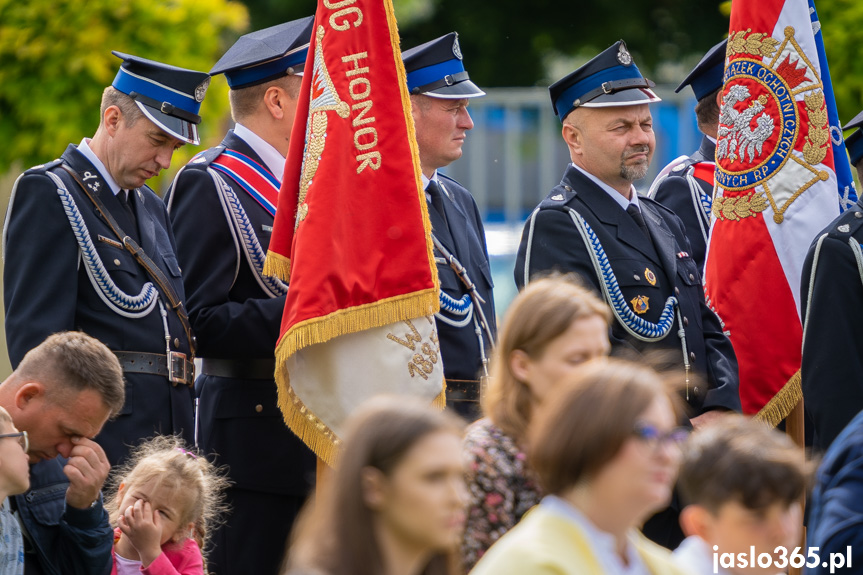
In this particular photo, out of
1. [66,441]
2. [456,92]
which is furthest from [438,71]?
[66,441]

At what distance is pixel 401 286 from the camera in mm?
4426

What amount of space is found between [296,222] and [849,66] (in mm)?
5224

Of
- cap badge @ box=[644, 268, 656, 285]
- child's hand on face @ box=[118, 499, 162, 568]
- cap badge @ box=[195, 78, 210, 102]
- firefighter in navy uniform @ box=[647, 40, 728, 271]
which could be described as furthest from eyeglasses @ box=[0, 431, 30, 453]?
firefighter in navy uniform @ box=[647, 40, 728, 271]

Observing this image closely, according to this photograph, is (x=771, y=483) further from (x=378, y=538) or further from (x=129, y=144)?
(x=129, y=144)

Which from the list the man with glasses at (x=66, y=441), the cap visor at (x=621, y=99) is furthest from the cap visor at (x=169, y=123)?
the cap visor at (x=621, y=99)

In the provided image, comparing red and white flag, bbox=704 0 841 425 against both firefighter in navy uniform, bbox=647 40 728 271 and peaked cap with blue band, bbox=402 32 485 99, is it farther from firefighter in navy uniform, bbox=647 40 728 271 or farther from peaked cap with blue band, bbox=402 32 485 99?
peaked cap with blue band, bbox=402 32 485 99

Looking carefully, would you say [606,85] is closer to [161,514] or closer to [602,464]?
[161,514]

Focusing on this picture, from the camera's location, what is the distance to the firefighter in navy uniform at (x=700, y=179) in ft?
19.6

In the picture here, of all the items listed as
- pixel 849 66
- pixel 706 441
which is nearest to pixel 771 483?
pixel 706 441

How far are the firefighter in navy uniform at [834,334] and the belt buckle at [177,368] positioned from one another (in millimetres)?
2080

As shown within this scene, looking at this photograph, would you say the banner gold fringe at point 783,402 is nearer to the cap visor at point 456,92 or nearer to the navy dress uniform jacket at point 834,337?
the navy dress uniform jacket at point 834,337

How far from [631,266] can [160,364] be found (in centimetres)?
166

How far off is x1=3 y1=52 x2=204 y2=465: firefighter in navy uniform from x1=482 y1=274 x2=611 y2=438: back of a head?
1.56 m

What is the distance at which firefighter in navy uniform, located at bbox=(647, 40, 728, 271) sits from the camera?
5.96 metres
